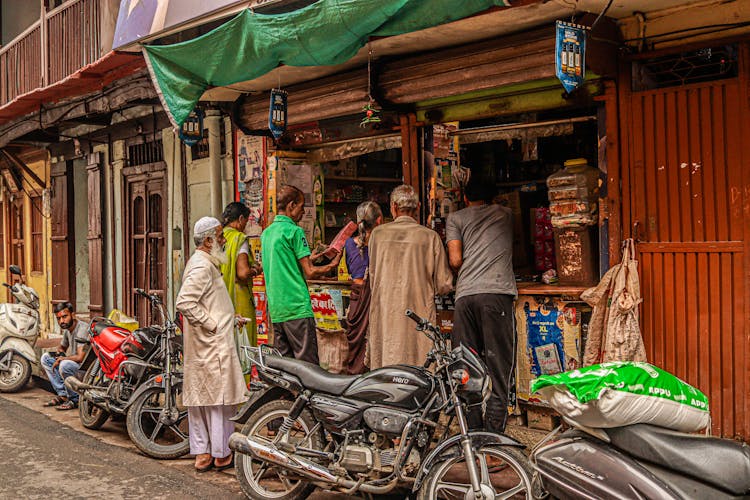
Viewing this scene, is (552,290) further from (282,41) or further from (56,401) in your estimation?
(56,401)

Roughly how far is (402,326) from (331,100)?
2563 mm

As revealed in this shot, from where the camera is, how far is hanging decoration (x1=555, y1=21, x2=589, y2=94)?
4.79 meters

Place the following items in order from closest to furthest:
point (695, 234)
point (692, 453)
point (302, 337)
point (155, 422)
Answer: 1. point (692, 453)
2. point (695, 234)
3. point (302, 337)
4. point (155, 422)

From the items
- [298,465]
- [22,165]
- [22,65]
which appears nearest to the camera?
[298,465]

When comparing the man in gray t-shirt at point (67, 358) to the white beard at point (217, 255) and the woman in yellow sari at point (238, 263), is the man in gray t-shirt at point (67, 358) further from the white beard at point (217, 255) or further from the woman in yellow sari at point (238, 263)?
the white beard at point (217, 255)

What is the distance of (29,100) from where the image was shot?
38.2 feet

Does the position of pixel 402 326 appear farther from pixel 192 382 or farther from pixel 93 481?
pixel 93 481

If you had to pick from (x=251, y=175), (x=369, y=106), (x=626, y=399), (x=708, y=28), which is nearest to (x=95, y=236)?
(x=251, y=175)

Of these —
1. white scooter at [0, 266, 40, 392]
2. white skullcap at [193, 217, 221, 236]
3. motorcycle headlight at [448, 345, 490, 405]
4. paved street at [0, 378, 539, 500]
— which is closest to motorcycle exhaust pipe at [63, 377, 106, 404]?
paved street at [0, 378, 539, 500]

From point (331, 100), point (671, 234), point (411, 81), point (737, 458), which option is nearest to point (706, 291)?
point (671, 234)

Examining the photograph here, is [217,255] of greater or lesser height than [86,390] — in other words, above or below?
above

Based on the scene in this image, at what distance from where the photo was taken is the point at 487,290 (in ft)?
18.7

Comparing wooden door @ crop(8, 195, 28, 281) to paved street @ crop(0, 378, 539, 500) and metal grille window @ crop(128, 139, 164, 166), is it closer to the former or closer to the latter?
metal grille window @ crop(128, 139, 164, 166)

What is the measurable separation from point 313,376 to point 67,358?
4.69 meters
